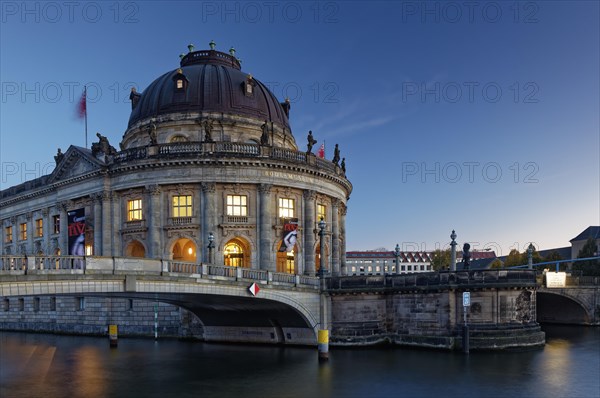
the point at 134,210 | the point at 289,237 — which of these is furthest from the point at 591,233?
the point at 134,210

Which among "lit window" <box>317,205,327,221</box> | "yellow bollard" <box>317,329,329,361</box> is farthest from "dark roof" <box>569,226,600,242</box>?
"yellow bollard" <box>317,329,329,361</box>

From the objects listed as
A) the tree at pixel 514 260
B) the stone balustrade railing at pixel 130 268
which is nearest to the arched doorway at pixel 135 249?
the stone balustrade railing at pixel 130 268

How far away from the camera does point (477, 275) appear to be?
131 feet

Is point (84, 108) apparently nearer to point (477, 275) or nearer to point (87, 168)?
point (87, 168)

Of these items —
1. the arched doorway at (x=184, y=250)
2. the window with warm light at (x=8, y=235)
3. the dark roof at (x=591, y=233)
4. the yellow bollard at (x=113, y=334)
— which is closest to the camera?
the yellow bollard at (x=113, y=334)

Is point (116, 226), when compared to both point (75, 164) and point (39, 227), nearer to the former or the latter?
point (75, 164)

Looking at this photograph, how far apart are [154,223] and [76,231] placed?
9.93 metres

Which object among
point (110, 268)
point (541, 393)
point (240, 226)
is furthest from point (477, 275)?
point (110, 268)

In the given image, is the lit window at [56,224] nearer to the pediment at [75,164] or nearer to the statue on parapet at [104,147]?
the pediment at [75,164]

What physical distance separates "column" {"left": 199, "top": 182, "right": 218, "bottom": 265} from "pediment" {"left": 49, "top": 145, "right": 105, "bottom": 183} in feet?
34.3

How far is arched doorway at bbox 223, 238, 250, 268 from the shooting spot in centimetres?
5166

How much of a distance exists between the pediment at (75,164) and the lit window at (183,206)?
7915mm

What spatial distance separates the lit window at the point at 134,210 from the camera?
52406 mm

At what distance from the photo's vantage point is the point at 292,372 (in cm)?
3312
